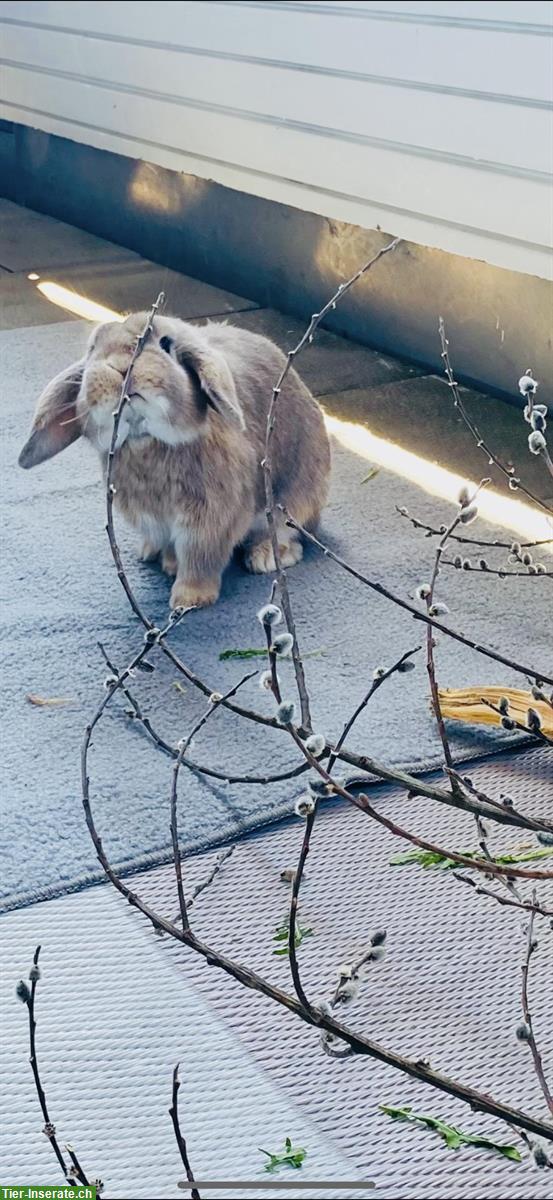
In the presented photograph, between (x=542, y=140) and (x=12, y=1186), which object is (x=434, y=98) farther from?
(x=12, y=1186)

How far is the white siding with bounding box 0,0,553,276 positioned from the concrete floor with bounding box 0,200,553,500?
357mm

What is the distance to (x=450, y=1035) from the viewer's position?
4.67 feet

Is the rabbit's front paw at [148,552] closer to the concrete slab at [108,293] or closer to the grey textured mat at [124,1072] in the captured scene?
the grey textured mat at [124,1072]

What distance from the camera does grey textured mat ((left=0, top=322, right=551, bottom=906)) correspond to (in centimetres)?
176

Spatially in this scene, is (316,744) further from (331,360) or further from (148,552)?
(331,360)

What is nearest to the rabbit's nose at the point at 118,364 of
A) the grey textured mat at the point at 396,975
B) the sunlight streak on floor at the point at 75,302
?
the grey textured mat at the point at 396,975

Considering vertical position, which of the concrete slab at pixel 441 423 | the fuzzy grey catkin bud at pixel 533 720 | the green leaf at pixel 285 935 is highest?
the concrete slab at pixel 441 423

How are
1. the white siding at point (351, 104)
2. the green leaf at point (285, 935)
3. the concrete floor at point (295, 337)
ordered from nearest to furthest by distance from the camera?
the green leaf at point (285, 935)
the white siding at point (351, 104)
the concrete floor at point (295, 337)

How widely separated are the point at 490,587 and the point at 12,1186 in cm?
141

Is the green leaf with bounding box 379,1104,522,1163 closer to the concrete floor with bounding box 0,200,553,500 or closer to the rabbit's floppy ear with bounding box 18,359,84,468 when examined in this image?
the rabbit's floppy ear with bounding box 18,359,84,468

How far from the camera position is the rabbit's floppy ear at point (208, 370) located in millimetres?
2154

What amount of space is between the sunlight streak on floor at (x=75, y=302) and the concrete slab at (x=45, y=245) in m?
0.27

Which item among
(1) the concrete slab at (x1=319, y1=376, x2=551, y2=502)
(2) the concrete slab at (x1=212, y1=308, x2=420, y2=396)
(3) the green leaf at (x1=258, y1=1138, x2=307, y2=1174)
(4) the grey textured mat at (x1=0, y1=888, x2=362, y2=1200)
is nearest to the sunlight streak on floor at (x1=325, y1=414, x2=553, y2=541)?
(1) the concrete slab at (x1=319, y1=376, x2=551, y2=502)

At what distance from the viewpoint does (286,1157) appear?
49.8 inches
